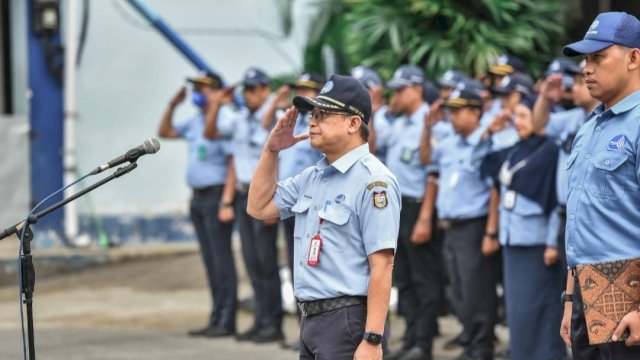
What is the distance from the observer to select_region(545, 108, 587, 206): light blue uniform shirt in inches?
316

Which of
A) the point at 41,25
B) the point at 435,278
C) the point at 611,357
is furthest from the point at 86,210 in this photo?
the point at 611,357

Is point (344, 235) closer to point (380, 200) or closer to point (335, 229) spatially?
point (335, 229)

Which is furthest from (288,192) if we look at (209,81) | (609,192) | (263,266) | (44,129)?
(44,129)

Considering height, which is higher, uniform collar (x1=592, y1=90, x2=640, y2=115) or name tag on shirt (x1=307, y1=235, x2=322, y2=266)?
uniform collar (x1=592, y1=90, x2=640, y2=115)

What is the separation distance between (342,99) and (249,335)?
5.59 metres

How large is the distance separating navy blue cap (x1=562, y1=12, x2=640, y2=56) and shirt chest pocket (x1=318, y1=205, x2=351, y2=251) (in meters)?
1.15

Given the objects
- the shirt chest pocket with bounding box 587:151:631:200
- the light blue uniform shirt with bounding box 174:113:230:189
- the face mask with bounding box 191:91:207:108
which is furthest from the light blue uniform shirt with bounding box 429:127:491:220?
the shirt chest pocket with bounding box 587:151:631:200

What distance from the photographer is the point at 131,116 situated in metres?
15.4

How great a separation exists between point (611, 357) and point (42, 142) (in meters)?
11.2

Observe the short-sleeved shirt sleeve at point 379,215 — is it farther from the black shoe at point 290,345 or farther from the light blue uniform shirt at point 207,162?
the light blue uniform shirt at point 207,162

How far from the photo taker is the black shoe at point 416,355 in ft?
31.4

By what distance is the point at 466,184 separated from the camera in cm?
925

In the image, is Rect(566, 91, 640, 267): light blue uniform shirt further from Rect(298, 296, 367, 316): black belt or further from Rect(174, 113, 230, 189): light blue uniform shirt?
Rect(174, 113, 230, 189): light blue uniform shirt

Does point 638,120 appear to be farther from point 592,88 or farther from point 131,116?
point 131,116
